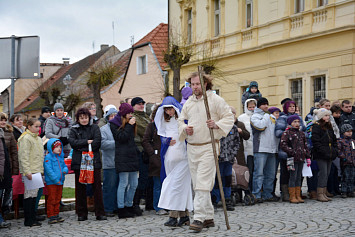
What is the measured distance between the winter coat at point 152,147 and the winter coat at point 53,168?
1.42 meters

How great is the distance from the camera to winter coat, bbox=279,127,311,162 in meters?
11.5

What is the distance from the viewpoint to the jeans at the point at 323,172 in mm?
11805

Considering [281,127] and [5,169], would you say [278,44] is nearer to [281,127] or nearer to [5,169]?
[281,127]

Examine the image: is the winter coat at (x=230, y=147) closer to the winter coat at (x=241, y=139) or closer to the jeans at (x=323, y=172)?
the winter coat at (x=241, y=139)

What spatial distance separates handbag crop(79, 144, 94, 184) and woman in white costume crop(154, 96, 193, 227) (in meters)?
1.31

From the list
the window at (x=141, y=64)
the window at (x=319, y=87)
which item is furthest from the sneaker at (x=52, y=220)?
the window at (x=141, y=64)

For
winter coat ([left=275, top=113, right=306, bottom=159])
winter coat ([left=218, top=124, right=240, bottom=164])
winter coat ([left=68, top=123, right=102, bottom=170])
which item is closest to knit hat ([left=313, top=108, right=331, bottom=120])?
winter coat ([left=275, top=113, right=306, bottom=159])

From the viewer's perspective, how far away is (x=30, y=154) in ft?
31.4

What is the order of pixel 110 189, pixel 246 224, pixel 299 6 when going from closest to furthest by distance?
pixel 246 224, pixel 110 189, pixel 299 6

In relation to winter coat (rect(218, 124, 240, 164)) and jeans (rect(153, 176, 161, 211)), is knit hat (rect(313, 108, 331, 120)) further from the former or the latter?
jeans (rect(153, 176, 161, 211))

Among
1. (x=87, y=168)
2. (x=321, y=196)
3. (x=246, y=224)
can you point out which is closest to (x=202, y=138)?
(x=246, y=224)

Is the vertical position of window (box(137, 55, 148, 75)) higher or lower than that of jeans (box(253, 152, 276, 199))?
higher

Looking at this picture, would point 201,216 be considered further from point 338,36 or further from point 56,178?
point 338,36

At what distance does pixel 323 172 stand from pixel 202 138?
14.5 feet
